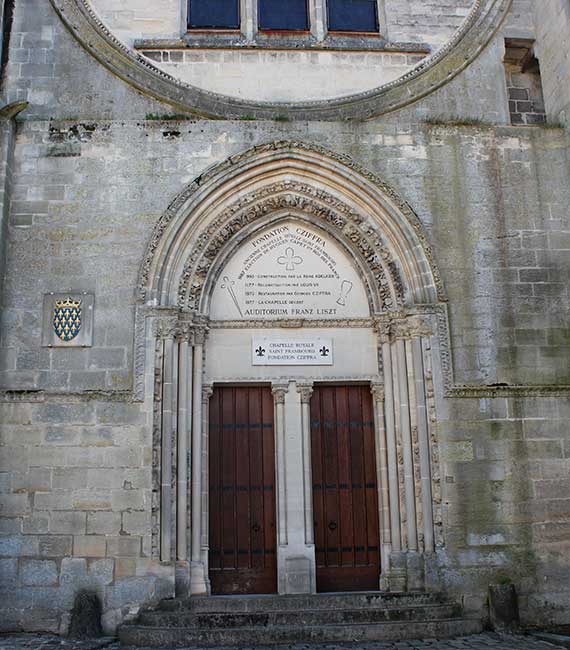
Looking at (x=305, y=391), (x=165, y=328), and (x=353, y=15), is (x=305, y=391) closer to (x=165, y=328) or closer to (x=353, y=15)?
(x=165, y=328)

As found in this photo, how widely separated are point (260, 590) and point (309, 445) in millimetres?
1738

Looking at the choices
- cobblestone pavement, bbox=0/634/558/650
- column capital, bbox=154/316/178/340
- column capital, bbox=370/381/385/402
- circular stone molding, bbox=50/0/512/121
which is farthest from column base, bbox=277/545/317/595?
circular stone molding, bbox=50/0/512/121

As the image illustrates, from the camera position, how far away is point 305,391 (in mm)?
9648

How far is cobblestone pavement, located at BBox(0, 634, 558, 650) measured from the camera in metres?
7.53

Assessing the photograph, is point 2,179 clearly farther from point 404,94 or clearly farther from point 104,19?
point 404,94

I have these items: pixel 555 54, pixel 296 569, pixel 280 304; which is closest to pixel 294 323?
pixel 280 304

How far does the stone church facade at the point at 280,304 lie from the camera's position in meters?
8.75

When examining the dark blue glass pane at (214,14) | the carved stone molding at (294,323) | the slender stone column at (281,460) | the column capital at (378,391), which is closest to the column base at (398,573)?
the slender stone column at (281,460)

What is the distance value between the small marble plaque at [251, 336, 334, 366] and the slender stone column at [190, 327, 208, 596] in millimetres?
692

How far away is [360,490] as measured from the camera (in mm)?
9594

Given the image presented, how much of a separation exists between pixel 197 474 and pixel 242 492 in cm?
71

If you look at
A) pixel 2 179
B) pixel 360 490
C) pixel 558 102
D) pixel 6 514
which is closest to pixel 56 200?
pixel 2 179

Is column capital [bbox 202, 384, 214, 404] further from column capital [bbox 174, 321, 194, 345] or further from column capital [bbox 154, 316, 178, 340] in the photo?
column capital [bbox 154, 316, 178, 340]

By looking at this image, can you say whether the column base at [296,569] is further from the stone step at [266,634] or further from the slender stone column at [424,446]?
the slender stone column at [424,446]
